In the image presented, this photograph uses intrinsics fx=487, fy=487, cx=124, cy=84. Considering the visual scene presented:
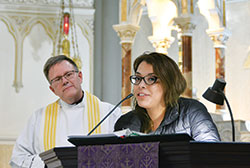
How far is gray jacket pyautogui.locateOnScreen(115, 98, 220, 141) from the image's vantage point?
9.81 feet

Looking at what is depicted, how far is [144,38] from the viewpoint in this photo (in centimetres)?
1105

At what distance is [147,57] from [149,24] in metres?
7.95

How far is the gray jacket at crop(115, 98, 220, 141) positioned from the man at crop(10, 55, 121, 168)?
3.79ft

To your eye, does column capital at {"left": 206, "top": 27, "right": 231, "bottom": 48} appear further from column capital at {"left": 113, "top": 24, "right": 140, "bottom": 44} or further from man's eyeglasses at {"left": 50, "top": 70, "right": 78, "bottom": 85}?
man's eyeglasses at {"left": 50, "top": 70, "right": 78, "bottom": 85}

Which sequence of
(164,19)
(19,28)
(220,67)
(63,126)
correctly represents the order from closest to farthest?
(63,126), (220,67), (164,19), (19,28)

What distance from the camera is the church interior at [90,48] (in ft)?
33.2

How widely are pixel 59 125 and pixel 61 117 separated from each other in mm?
78

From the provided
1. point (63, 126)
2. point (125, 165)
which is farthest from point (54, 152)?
point (63, 126)

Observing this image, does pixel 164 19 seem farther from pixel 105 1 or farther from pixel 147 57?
pixel 147 57

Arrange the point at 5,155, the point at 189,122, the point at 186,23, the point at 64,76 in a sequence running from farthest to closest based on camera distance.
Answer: the point at 5,155
the point at 186,23
the point at 64,76
the point at 189,122

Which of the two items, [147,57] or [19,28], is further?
[19,28]

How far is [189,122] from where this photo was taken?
3.08m

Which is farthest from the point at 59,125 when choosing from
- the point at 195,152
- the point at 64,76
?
the point at 195,152

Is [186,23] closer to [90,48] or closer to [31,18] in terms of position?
[90,48]
